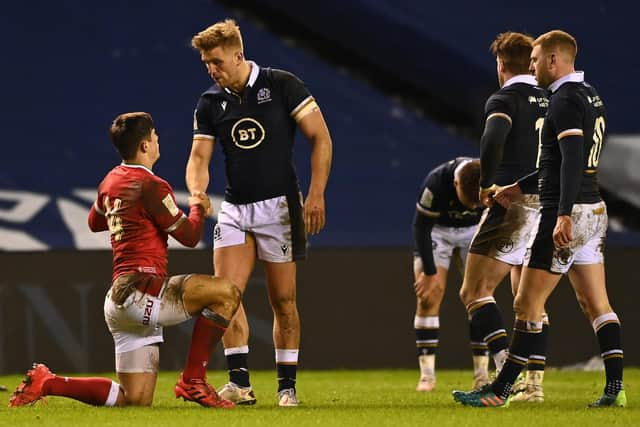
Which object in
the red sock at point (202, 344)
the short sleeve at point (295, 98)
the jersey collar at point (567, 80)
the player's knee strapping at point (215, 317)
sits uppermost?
the jersey collar at point (567, 80)

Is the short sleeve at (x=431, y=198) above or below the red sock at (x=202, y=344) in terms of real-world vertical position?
above

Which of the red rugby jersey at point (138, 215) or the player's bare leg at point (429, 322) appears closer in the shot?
the red rugby jersey at point (138, 215)

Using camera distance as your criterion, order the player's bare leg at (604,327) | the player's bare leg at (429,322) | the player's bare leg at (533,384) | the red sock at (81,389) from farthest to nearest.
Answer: the player's bare leg at (429,322)
the player's bare leg at (533,384)
the player's bare leg at (604,327)
the red sock at (81,389)

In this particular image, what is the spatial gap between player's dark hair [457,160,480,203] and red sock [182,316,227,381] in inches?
92.1

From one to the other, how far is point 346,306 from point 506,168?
3968 millimetres

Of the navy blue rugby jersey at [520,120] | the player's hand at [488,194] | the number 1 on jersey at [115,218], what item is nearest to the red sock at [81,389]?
the number 1 on jersey at [115,218]

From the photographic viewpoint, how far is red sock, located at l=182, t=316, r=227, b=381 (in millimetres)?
5711

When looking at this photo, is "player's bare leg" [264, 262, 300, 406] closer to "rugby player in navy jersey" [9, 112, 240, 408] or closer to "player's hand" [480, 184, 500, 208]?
"rugby player in navy jersey" [9, 112, 240, 408]

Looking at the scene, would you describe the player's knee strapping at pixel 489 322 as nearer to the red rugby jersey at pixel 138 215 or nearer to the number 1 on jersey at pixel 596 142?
the number 1 on jersey at pixel 596 142

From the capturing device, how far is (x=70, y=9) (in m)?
12.4

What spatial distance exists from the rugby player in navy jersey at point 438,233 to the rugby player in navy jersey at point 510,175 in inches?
33.3

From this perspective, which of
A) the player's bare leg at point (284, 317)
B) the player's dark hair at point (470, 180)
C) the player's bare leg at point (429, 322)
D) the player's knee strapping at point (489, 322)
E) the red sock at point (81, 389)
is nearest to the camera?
the red sock at point (81, 389)

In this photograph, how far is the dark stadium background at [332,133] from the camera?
33.5ft

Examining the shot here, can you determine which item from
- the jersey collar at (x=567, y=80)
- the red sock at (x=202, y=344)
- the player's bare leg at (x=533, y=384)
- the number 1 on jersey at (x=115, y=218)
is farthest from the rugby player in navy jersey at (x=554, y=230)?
the number 1 on jersey at (x=115, y=218)
